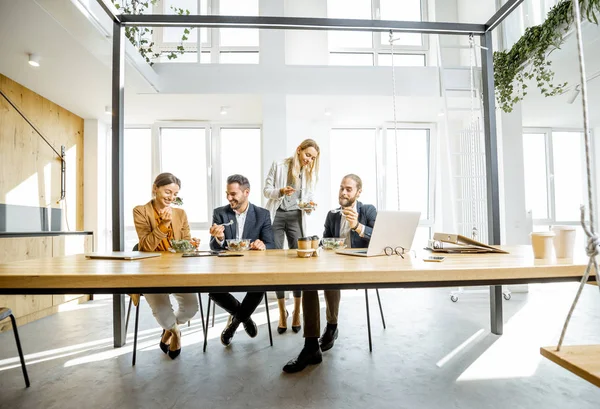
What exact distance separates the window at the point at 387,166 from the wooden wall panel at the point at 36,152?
3553 mm

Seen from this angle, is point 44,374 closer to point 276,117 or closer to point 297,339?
point 297,339

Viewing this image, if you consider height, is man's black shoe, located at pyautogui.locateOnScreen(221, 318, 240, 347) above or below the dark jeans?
below

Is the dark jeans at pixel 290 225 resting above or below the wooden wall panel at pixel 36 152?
below

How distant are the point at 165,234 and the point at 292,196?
1.16 m

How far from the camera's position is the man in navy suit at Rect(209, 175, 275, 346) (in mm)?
2574

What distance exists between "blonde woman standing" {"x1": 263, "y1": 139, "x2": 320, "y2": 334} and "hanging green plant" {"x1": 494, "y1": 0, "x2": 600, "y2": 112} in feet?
8.01

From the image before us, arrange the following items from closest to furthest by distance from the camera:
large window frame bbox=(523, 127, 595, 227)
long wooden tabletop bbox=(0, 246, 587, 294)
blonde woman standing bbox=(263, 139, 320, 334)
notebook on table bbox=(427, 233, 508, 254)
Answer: long wooden tabletop bbox=(0, 246, 587, 294), notebook on table bbox=(427, 233, 508, 254), blonde woman standing bbox=(263, 139, 320, 334), large window frame bbox=(523, 127, 595, 227)

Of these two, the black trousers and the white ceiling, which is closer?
the black trousers

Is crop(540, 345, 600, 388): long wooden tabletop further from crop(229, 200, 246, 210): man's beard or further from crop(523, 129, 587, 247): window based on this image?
crop(523, 129, 587, 247): window

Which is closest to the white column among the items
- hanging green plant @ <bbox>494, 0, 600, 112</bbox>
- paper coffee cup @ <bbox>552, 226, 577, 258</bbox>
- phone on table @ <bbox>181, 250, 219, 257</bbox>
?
phone on table @ <bbox>181, 250, 219, 257</bbox>

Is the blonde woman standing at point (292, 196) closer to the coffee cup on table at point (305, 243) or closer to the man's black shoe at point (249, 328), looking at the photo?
the man's black shoe at point (249, 328)

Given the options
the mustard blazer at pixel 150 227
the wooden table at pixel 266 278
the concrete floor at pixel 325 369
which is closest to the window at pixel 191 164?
the concrete floor at pixel 325 369

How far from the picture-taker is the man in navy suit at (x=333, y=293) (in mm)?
2141

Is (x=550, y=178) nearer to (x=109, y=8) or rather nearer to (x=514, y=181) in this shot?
(x=514, y=181)
